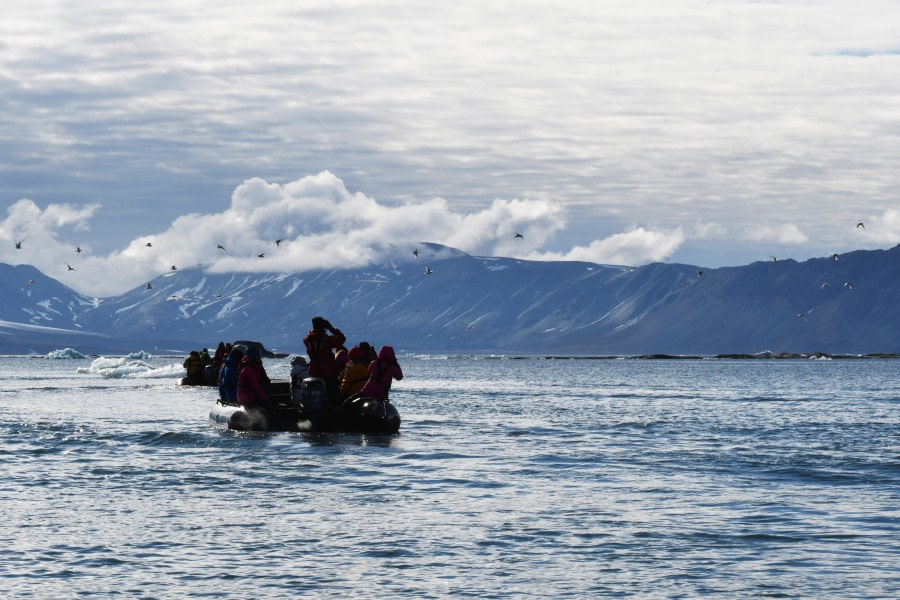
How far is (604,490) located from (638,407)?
4542cm

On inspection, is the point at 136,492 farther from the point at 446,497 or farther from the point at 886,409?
the point at 886,409

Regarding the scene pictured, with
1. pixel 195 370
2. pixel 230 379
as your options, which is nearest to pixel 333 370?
pixel 230 379

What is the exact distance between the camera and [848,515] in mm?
24062

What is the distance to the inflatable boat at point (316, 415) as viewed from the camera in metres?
→ 39.3

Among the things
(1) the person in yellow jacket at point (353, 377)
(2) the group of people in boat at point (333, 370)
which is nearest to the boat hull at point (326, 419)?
(2) the group of people in boat at point (333, 370)

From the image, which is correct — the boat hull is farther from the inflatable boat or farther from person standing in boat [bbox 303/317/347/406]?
person standing in boat [bbox 303/317/347/406]

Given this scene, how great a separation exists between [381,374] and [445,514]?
15441 millimetres

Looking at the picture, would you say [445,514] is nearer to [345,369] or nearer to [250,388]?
[345,369]

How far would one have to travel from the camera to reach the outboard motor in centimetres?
3903

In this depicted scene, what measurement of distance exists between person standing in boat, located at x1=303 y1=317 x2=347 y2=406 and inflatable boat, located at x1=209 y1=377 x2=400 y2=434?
1.24 ft

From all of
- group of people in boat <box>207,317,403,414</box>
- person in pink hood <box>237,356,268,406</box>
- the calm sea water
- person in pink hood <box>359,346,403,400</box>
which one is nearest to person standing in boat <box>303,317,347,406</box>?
group of people in boat <box>207,317,403,414</box>

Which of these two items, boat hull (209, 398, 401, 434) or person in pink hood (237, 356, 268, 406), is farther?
person in pink hood (237, 356, 268, 406)

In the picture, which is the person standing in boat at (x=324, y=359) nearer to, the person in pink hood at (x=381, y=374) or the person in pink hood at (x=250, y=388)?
the person in pink hood at (x=381, y=374)

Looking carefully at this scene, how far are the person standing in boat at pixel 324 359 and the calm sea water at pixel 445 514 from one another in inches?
65.6
